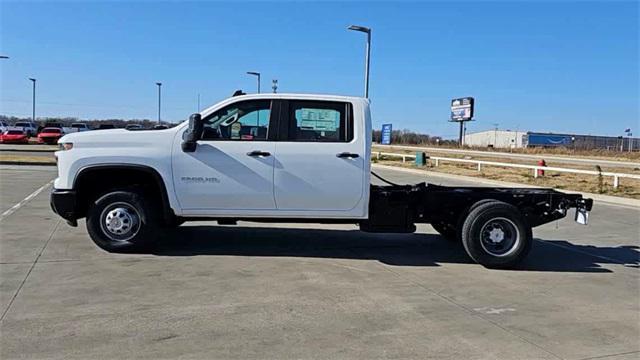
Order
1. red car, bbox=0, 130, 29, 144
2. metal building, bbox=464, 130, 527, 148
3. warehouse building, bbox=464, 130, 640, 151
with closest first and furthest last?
red car, bbox=0, 130, 29, 144
warehouse building, bbox=464, 130, 640, 151
metal building, bbox=464, 130, 527, 148

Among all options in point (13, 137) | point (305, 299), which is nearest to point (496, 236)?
point (305, 299)

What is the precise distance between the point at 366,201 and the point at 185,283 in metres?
2.54

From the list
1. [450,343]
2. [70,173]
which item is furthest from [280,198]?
[450,343]

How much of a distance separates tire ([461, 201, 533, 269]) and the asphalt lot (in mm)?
204

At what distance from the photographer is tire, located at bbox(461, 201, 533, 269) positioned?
25.3ft

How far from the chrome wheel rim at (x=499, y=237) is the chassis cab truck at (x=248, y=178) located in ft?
0.04

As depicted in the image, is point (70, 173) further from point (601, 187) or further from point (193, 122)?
point (601, 187)

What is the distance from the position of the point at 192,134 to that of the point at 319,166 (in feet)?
5.34

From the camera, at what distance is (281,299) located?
5945 millimetres

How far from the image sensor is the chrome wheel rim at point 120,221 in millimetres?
7668

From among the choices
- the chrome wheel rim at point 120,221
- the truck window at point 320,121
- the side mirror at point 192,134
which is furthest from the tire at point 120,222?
the truck window at point 320,121

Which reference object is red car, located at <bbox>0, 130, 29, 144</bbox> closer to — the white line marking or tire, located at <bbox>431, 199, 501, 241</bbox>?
the white line marking

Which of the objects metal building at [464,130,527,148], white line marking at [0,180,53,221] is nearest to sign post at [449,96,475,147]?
metal building at [464,130,527,148]

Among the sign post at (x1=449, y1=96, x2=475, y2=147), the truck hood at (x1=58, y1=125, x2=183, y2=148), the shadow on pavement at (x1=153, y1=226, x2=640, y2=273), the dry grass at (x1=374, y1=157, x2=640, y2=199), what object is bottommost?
the shadow on pavement at (x1=153, y1=226, x2=640, y2=273)
